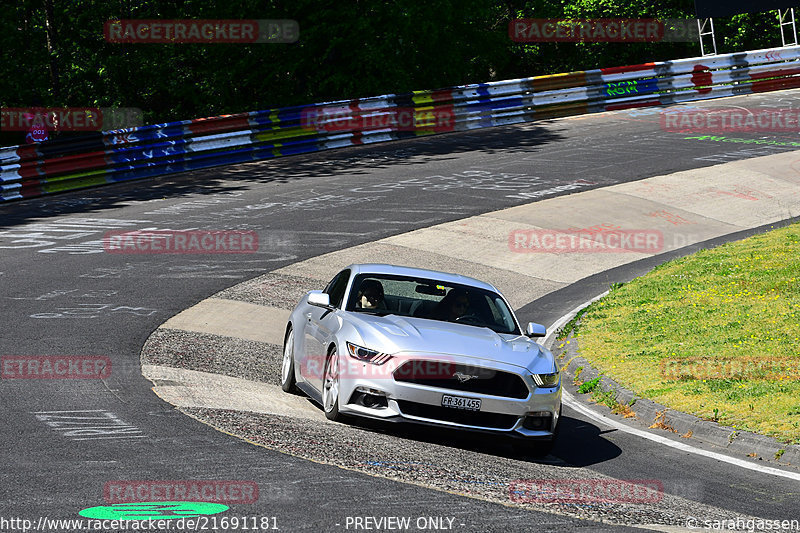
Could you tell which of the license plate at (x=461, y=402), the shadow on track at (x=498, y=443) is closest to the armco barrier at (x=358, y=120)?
the shadow on track at (x=498, y=443)

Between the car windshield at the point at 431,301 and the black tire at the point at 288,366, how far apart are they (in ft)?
3.78

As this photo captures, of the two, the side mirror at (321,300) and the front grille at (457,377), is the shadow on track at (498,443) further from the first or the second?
the side mirror at (321,300)

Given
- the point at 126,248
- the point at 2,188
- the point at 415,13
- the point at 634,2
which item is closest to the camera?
the point at 126,248

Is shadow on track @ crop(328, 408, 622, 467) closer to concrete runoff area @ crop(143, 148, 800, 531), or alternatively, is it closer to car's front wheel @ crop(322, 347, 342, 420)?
car's front wheel @ crop(322, 347, 342, 420)

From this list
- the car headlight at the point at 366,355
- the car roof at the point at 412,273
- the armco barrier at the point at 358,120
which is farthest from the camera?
the armco barrier at the point at 358,120

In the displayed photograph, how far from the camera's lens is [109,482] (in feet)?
21.5

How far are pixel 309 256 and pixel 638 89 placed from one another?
18.1 metres

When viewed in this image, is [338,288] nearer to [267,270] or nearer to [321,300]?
[321,300]

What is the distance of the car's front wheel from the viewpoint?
9000mm

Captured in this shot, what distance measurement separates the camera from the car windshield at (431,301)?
9.99 m

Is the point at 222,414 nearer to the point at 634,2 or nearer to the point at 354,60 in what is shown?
the point at 354,60

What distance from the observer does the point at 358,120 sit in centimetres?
2772

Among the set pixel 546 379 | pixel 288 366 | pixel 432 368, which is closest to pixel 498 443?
pixel 546 379

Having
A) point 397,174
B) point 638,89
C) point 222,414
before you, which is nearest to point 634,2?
point 638,89
